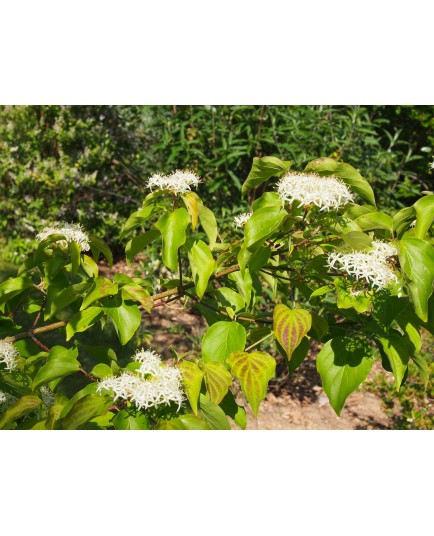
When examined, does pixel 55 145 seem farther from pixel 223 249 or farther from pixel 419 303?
pixel 419 303

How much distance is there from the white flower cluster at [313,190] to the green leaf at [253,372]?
0.39m

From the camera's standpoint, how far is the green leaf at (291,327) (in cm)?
127

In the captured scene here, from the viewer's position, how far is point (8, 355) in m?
1.46

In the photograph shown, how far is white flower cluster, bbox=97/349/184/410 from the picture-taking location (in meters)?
1.16

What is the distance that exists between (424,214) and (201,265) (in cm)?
56

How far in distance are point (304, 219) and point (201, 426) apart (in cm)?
55

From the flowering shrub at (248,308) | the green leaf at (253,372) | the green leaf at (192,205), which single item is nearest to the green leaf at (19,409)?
the flowering shrub at (248,308)

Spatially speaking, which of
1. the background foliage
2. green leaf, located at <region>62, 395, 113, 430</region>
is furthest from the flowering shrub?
the background foliage

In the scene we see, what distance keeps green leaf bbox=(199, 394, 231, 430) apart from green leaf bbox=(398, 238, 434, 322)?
1.59ft

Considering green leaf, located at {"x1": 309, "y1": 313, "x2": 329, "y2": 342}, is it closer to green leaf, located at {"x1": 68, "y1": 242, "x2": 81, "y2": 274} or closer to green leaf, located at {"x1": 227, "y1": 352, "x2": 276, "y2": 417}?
green leaf, located at {"x1": 227, "y1": 352, "x2": 276, "y2": 417}

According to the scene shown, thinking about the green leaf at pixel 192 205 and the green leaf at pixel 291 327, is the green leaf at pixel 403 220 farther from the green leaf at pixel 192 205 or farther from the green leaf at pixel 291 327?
the green leaf at pixel 192 205

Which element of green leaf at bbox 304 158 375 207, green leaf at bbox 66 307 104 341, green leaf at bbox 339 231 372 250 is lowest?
green leaf at bbox 66 307 104 341

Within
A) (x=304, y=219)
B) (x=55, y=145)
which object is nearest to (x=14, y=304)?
(x=304, y=219)

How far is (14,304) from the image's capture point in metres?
1.76
